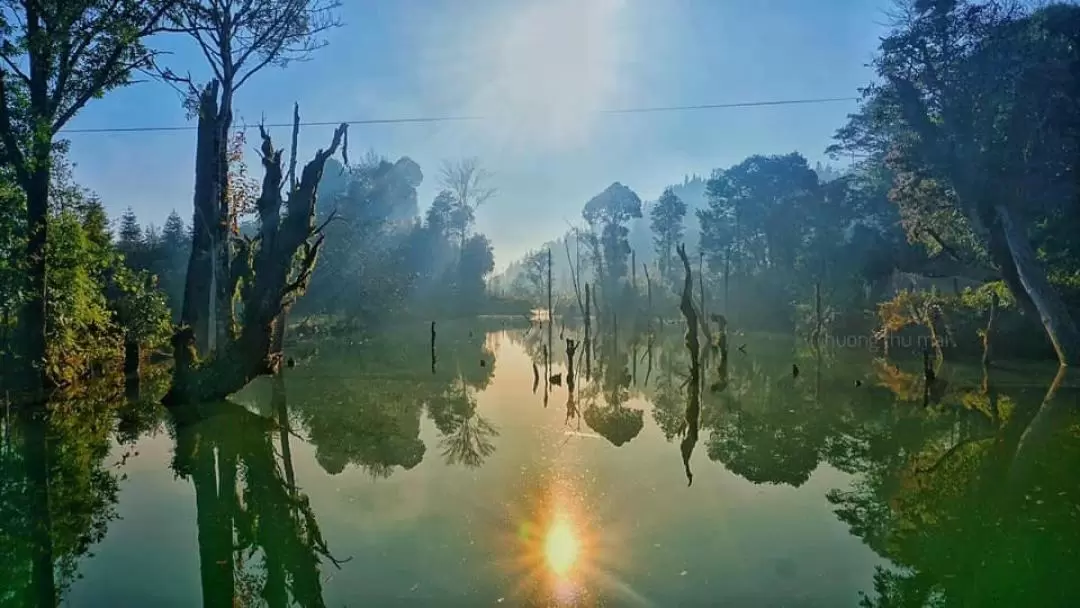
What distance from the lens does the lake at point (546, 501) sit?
16.1 feet

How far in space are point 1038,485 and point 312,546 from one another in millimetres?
7470

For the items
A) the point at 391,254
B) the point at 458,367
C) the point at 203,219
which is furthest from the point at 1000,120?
the point at 391,254

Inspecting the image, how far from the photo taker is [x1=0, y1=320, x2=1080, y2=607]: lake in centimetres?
491

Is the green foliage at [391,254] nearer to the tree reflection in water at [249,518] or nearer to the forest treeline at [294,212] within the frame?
the forest treeline at [294,212]

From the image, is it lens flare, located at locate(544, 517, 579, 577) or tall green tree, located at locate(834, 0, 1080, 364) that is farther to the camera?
tall green tree, located at locate(834, 0, 1080, 364)

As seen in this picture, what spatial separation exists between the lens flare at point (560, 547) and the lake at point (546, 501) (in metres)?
0.03

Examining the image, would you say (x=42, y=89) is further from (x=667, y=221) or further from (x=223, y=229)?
(x=667, y=221)

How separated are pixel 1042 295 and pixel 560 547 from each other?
1855cm

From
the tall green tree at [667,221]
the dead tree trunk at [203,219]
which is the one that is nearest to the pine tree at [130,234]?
the dead tree trunk at [203,219]

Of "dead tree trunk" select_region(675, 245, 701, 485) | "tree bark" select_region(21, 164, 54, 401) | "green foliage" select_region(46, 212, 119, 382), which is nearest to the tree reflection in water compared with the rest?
"tree bark" select_region(21, 164, 54, 401)

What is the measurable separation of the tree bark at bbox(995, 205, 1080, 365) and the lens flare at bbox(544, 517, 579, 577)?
18.0 metres

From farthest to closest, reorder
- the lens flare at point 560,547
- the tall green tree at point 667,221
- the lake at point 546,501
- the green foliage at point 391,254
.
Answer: the tall green tree at point 667,221, the green foliage at point 391,254, the lens flare at point 560,547, the lake at point 546,501

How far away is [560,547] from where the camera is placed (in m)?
5.73

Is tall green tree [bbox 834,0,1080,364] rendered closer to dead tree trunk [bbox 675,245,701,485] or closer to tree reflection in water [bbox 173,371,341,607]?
dead tree trunk [bbox 675,245,701,485]
